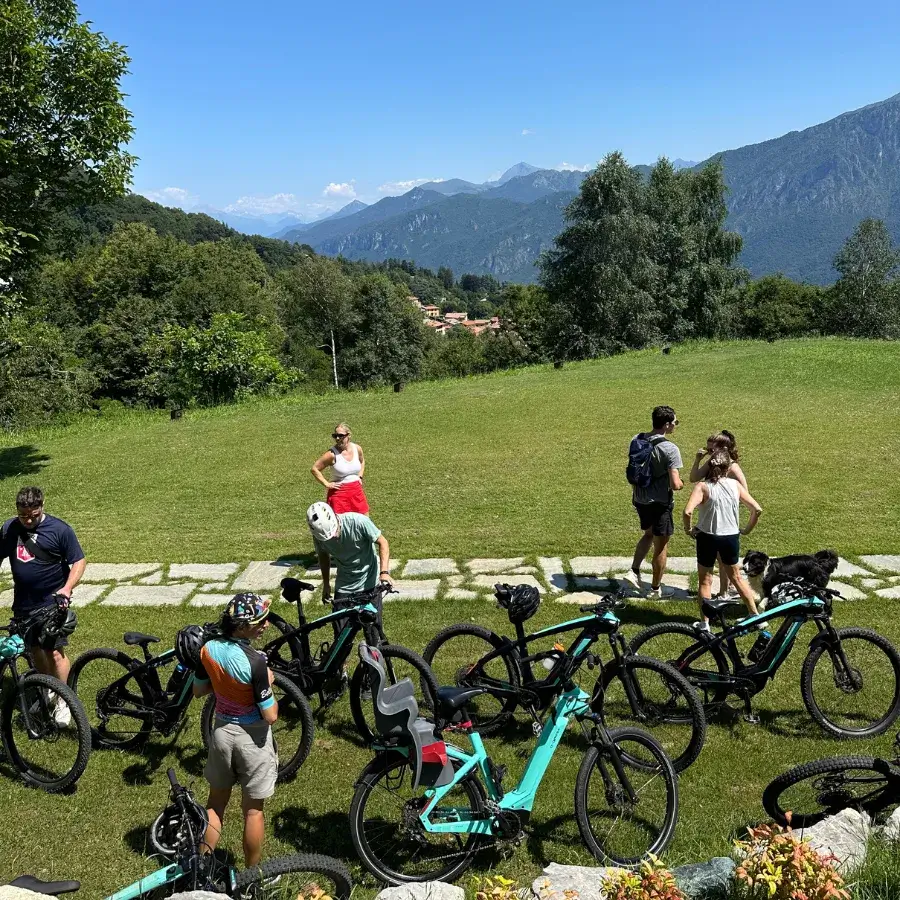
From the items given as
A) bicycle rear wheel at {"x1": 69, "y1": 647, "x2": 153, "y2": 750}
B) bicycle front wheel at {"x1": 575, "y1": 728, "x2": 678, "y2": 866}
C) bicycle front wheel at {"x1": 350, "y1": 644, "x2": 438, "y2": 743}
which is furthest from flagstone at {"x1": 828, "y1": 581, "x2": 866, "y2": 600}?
bicycle rear wheel at {"x1": 69, "y1": 647, "x2": 153, "y2": 750}

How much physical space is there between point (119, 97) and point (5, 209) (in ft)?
9.81

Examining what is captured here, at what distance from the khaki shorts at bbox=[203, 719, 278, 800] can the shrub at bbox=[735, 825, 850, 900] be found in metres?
2.33

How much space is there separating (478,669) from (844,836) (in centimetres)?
244

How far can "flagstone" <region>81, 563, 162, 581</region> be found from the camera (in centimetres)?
878

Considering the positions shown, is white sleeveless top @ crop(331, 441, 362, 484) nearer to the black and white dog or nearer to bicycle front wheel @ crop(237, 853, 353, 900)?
the black and white dog

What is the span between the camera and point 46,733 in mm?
4977

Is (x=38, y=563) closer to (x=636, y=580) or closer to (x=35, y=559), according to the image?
(x=35, y=559)

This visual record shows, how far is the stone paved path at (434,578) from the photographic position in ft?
25.6

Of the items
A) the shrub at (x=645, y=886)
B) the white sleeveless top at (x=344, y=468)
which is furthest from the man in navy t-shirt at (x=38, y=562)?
the shrub at (x=645, y=886)

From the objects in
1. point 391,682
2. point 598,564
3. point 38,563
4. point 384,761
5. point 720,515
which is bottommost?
point 598,564

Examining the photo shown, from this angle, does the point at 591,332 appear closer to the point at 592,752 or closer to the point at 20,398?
the point at 20,398

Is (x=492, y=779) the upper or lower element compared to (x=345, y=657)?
lower

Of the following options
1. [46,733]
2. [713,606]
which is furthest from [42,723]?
[713,606]

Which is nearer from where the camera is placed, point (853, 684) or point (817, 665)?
point (853, 684)
